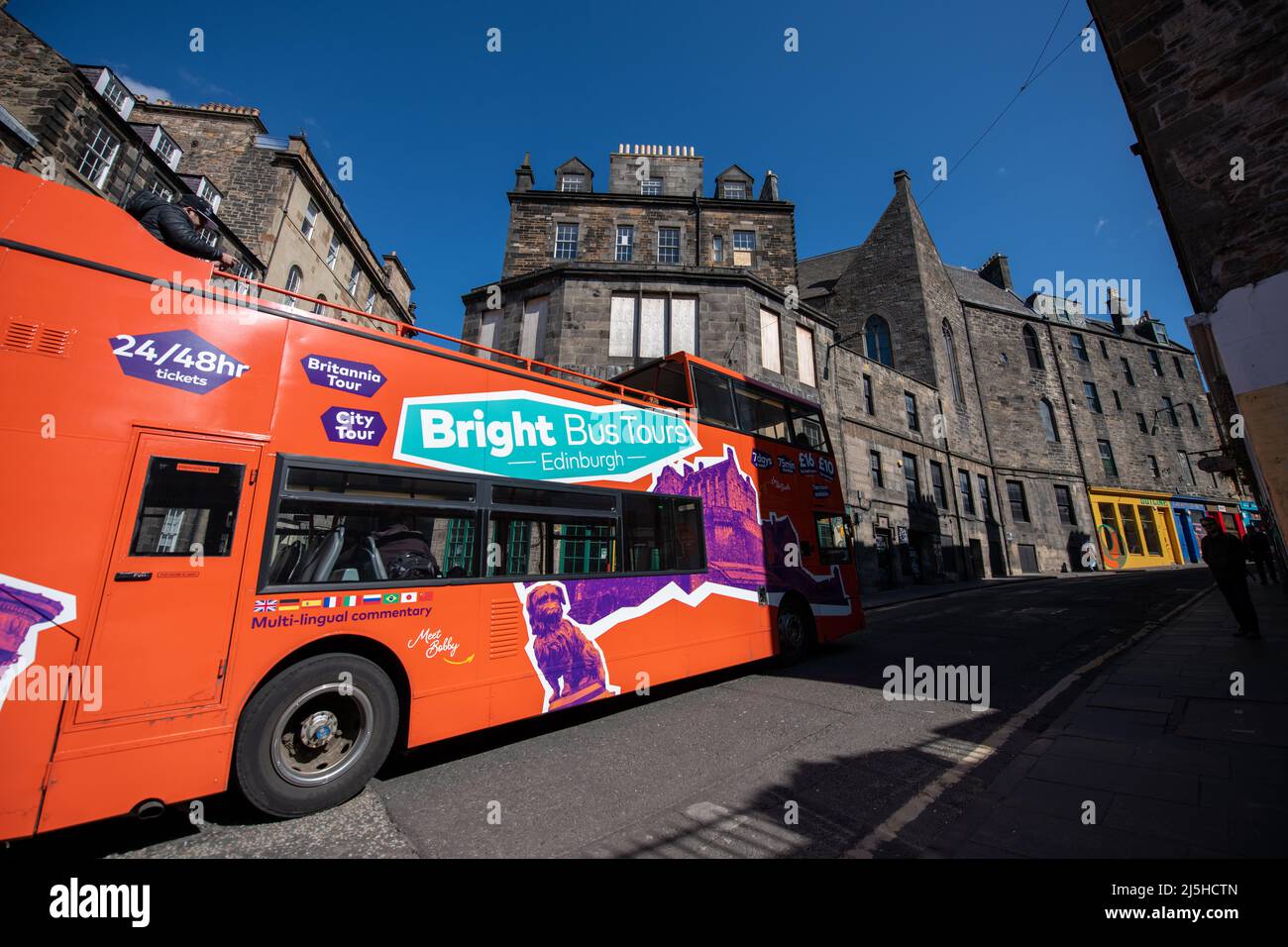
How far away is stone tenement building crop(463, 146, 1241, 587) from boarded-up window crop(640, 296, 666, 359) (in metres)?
0.06

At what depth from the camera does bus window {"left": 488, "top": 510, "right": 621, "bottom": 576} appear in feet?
14.3

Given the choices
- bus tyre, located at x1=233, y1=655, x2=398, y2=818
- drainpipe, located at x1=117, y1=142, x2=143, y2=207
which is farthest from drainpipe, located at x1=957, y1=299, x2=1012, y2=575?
drainpipe, located at x1=117, y1=142, x2=143, y2=207

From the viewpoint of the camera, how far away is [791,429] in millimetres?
8312

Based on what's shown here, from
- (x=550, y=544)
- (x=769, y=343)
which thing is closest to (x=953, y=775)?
(x=550, y=544)

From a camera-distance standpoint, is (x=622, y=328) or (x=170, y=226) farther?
(x=622, y=328)

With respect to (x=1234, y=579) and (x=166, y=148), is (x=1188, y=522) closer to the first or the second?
(x=1234, y=579)

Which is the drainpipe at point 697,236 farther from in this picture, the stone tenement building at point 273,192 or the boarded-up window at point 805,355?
the stone tenement building at point 273,192

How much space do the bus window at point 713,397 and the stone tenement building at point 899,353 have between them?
30.8ft

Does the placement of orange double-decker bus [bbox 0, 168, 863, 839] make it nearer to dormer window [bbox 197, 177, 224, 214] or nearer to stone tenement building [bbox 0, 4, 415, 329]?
stone tenement building [bbox 0, 4, 415, 329]

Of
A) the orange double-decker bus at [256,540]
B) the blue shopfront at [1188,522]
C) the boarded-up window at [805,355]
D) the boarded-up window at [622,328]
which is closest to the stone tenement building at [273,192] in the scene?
the boarded-up window at [622,328]

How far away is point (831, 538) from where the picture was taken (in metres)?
8.59

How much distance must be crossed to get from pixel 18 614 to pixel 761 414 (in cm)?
761

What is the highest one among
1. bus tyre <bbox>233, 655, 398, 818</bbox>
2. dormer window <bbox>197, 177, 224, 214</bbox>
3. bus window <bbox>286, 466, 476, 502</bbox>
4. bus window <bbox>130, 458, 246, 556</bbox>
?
dormer window <bbox>197, 177, 224, 214</bbox>
